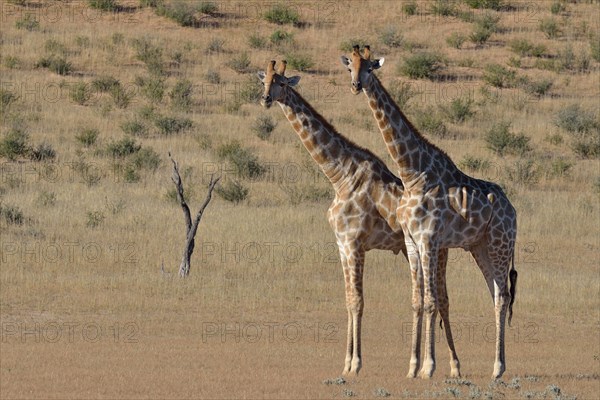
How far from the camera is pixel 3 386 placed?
12.9 metres

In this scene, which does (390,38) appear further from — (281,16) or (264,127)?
(264,127)

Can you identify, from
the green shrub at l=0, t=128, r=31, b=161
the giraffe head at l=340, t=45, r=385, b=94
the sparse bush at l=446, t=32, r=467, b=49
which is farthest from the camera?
the sparse bush at l=446, t=32, r=467, b=49

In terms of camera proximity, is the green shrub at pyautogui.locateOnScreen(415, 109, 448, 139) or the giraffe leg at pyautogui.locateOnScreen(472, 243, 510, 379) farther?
the green shrub at pyautogui.locateOnScreen(415, 109, 448, 139)

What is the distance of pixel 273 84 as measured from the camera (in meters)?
13.8

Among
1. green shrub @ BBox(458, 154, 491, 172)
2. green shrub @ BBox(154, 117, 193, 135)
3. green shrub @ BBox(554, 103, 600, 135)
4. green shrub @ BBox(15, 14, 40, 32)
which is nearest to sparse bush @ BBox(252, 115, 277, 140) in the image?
green shrub @ BBox(154, 117, 193, 135)

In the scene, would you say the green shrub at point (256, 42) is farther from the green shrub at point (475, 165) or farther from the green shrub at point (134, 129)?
the green shrub at point (475, 165)

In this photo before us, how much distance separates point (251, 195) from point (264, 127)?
5935 mm

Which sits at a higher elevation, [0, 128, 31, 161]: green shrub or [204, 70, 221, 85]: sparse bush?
[204, 70, 221, 85]: sparse bush

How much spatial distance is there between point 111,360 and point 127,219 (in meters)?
9.93

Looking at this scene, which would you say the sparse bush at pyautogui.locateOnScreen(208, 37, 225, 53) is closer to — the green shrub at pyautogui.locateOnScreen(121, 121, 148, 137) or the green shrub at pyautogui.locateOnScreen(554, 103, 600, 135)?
the green shrub at pyautogui.locateOnScreen(121, 121, 148, 137)

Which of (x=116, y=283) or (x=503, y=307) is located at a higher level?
(x=503, y=307)

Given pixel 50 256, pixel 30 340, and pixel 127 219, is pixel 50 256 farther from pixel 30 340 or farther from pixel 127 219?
pixel 30 340

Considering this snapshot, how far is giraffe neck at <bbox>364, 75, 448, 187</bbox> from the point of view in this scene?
13.5 metres

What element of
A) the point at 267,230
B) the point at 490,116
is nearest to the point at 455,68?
the point at 490,116
